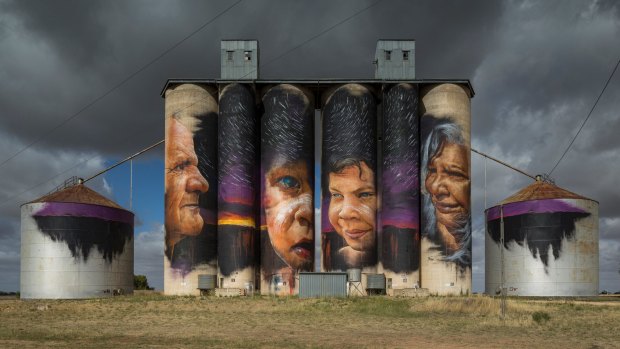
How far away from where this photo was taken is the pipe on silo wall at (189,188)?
80312 mm

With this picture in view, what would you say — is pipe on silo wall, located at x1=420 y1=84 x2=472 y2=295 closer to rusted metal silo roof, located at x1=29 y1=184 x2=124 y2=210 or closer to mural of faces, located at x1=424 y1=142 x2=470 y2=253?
mural of faces, located at x1=424 y1=142 x2=470 y2=253

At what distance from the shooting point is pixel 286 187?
3179 inches

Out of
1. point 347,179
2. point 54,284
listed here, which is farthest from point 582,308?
point 54,284

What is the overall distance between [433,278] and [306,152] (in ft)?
69.2

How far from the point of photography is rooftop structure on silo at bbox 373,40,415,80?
281 feet

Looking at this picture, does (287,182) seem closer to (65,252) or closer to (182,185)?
(182,185)

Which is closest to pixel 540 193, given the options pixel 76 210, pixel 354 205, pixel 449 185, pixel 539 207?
pixel 539 207

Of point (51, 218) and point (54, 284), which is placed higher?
point (51, 218)

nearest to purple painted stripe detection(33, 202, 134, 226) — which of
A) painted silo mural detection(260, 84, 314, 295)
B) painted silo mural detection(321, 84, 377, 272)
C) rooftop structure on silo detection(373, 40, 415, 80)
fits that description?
painted silo mural detection(260, 84, 314, 295)

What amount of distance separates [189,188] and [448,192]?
1207 inches

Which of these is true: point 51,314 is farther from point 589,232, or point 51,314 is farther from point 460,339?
point 589,232

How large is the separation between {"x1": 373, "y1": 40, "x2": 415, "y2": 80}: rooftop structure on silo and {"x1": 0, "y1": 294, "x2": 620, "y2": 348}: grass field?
3252cm

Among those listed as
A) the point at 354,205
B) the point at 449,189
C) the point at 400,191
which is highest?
the point at 449,189

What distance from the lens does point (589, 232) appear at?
262 ft
